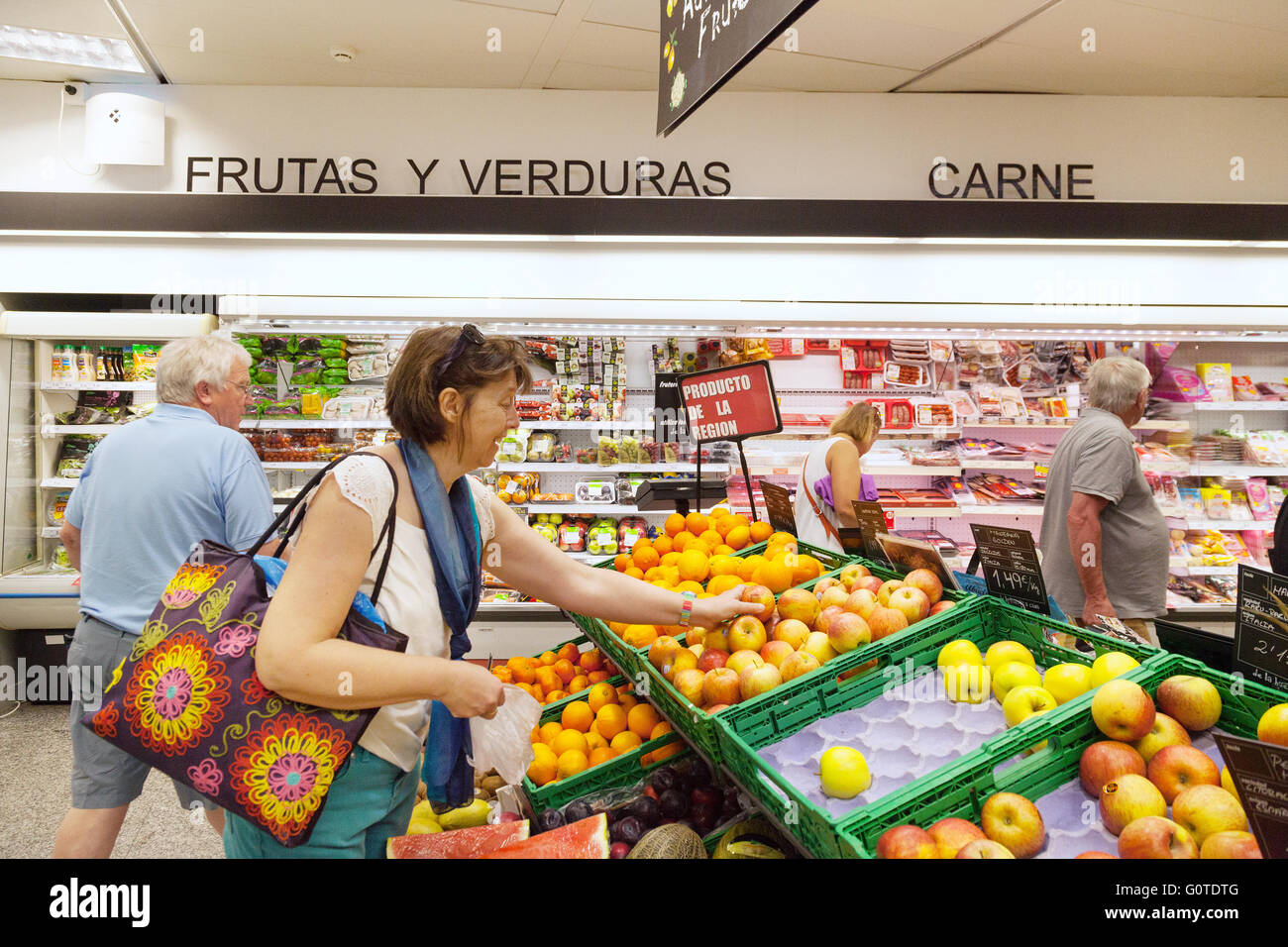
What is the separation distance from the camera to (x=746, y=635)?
74.7 inches

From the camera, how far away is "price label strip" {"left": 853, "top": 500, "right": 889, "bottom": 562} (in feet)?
7.72

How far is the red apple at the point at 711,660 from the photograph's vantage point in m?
1.85

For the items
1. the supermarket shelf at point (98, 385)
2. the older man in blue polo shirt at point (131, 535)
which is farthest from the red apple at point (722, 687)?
the supermarket shelf at point (98, 385)

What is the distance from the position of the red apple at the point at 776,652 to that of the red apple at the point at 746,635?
0.05 m

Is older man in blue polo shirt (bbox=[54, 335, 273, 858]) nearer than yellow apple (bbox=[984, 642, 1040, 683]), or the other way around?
yellow apple (bbox=[984, 642, 1040, 683])

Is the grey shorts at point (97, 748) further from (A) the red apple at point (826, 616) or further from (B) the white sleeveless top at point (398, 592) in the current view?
(A) the red apple at point (826, 616)

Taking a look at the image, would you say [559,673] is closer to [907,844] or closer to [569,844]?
[569,844]

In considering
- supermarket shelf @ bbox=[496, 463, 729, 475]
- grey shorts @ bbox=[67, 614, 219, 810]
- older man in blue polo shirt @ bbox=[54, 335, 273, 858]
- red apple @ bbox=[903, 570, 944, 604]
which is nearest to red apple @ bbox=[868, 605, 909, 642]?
red apple @ bbox=[903, 570, 944, 604]

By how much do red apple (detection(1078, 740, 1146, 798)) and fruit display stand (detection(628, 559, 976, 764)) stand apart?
0.47m

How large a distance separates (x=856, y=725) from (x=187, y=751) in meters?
1.29

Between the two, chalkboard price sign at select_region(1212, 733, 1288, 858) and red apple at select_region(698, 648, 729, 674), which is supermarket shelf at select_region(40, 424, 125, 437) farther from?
chalkboard price sign at select_region(1212, 733, 1288, 858)

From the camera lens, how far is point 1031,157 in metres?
4.81

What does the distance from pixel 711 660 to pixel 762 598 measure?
0.85ft
